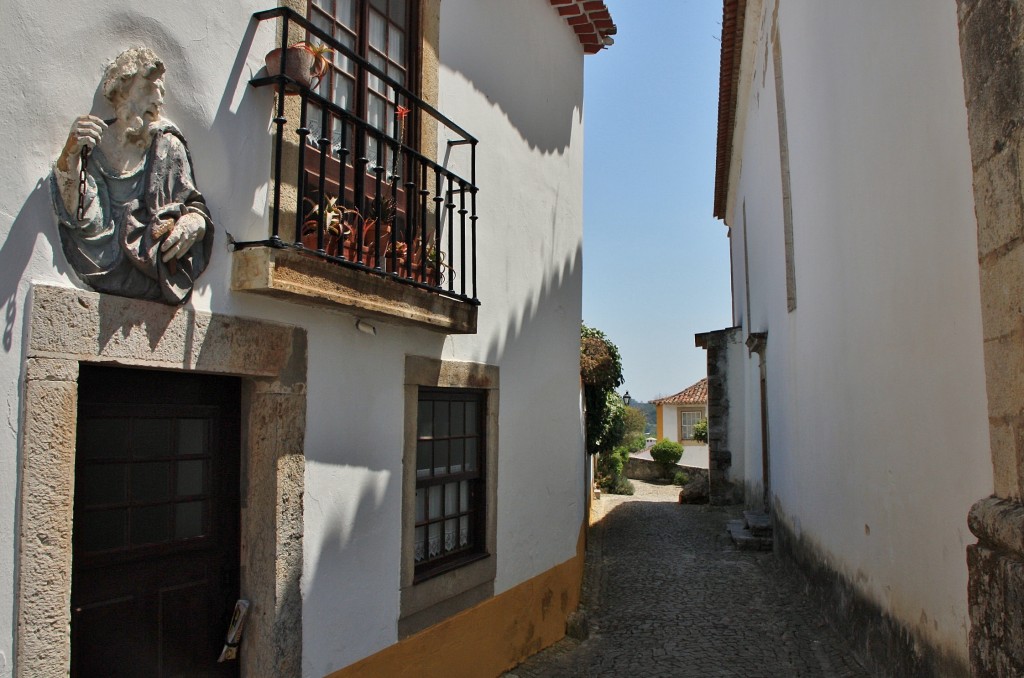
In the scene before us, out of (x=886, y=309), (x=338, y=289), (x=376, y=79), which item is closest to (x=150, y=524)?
(x=338, y=289)

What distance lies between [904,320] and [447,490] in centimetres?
289

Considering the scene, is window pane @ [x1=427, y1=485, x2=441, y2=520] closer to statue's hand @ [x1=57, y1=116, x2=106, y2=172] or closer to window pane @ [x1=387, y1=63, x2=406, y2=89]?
window pane @ [x1=387, y1=63, x2=406, y2=89]

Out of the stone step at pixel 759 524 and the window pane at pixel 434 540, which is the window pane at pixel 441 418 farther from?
the stone step at pixel 759 524

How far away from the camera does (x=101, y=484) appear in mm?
3236

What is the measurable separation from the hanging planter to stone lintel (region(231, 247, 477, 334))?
2.58 ft

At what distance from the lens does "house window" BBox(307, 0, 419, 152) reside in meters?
4.49

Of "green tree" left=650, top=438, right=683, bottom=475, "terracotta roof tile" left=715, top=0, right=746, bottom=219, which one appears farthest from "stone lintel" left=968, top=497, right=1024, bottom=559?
"green tree" left=650, top=438, right=683, bottom=475

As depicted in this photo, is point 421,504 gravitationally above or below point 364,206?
below

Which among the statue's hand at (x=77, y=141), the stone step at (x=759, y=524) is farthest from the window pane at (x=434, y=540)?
the stone step at (x=759, y=524)

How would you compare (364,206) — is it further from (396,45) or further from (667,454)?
(667,454)

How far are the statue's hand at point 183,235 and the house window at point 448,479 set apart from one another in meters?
2.09

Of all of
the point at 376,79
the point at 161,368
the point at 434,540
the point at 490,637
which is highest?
the point at 376,79

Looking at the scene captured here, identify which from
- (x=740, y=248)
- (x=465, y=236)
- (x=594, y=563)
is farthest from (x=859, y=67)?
(x=740, y=248)

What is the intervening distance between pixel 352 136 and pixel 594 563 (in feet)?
21.2
